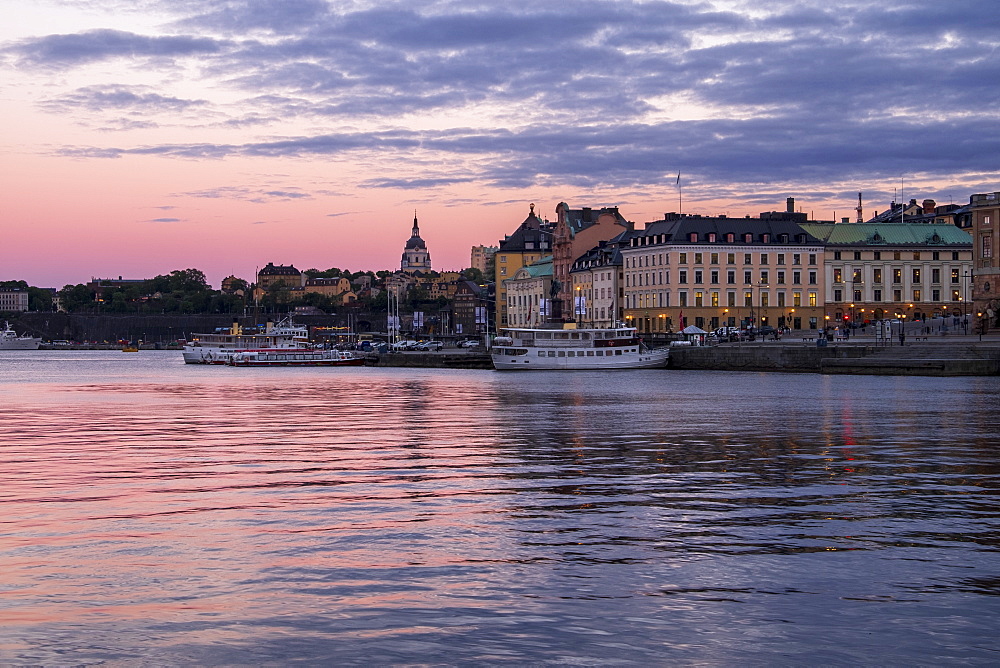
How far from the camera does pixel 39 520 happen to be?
21109mm

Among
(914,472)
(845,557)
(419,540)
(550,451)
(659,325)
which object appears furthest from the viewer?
(659,325)

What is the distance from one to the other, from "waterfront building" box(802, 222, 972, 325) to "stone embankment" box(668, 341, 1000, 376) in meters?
55.2

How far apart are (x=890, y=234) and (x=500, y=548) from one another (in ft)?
521

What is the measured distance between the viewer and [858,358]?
315 ft

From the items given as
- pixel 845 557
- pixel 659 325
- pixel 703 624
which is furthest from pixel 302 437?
pixel 659 325

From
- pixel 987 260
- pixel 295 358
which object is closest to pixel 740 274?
pixel 987 260

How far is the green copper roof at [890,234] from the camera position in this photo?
165 m

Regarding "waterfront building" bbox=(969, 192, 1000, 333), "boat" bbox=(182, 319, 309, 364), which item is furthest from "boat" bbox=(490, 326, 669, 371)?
"boat" bbox=(182, 319, 309, 364)

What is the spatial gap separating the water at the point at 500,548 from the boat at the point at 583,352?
77614 mm

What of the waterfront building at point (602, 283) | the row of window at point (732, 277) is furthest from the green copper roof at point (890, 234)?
the waterfront building at point (602, 283)

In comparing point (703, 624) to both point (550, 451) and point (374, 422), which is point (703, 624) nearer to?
point (550, 451)

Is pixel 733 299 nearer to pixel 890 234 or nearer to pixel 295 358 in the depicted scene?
pixel 890 234

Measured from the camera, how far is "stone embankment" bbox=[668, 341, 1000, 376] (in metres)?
88.1

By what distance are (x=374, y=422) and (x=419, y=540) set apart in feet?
90.6
